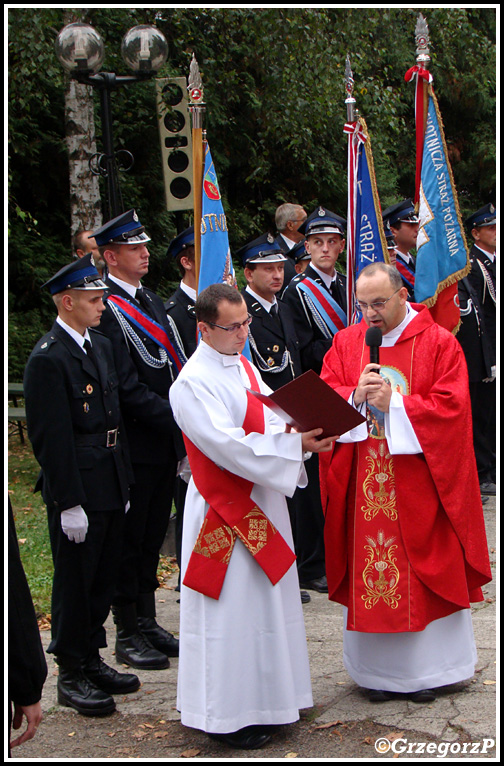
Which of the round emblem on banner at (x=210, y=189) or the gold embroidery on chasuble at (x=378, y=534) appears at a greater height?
the round emblem on banner at (x=210, y=189)

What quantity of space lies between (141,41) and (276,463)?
5180 millimetres

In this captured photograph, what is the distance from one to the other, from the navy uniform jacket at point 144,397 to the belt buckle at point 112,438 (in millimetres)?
412

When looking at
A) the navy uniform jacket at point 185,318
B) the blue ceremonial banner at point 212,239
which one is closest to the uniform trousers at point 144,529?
the navy uniform jacket at point 185,318

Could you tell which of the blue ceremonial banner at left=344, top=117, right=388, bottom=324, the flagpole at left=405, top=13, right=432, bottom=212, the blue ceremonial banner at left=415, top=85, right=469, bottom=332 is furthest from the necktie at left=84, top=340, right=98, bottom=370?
the flagpole at left=405, top=13, right=432, bottom=212

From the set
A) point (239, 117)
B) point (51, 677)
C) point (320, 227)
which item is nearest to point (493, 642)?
point (51, 677)

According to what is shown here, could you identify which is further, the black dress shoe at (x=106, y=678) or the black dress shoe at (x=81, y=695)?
the black dress shoe at (x=106, y=678)

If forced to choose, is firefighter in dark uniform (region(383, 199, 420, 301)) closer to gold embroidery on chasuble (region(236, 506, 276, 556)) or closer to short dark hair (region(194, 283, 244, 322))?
short dark hair (region(194, 283, 244, 322))

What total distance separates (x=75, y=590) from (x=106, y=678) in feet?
1.93

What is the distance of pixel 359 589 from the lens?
15.0ft

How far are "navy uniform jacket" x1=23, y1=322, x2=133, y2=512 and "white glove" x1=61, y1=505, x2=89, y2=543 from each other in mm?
40

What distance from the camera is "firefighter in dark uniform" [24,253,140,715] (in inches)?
175

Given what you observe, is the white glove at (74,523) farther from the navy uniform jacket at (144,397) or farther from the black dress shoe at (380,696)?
the black dress shoe at (380,696)

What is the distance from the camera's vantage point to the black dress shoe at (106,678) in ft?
15.8

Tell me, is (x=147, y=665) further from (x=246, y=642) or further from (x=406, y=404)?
(x=406, y=404)
